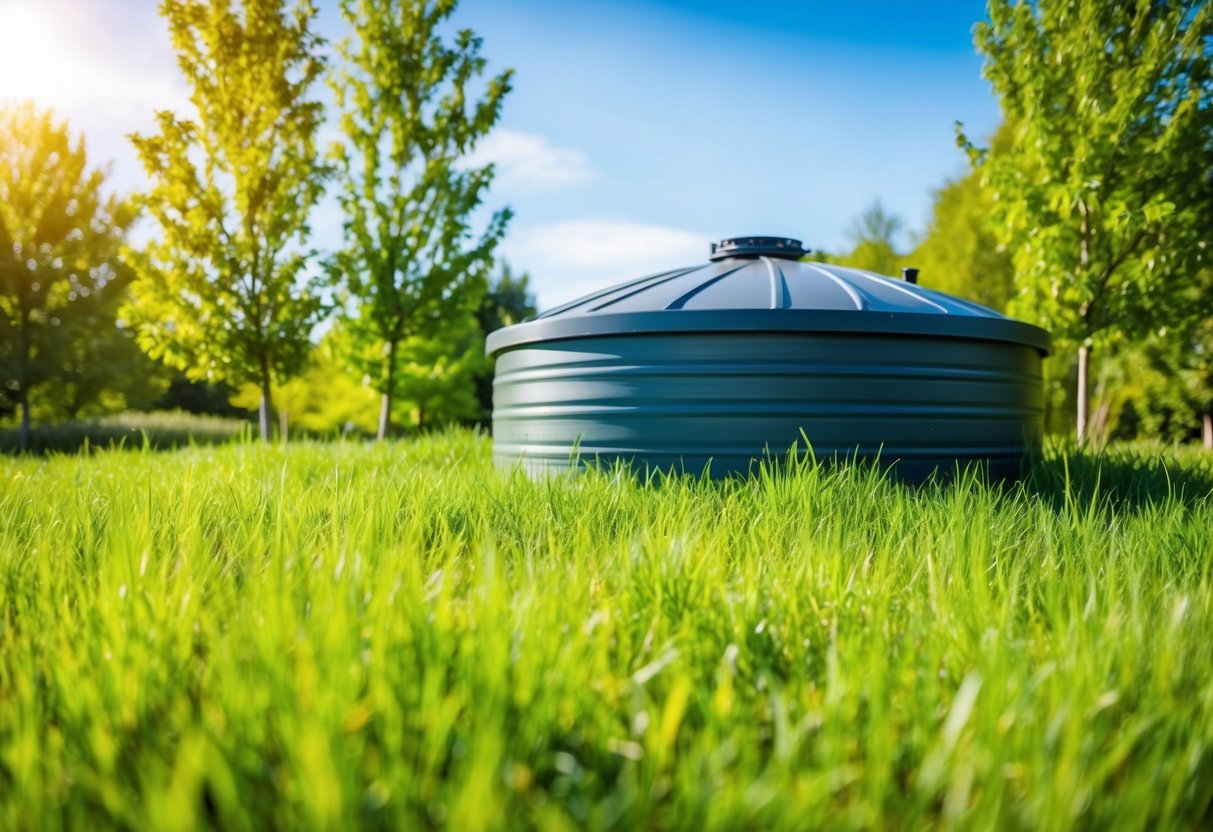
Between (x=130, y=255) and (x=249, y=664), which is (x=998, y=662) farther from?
(x=130, y=255)

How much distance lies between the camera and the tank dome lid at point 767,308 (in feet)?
14.2

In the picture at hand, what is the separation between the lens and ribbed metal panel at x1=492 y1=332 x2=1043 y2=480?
4.38 meters

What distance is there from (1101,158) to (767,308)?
5.75m

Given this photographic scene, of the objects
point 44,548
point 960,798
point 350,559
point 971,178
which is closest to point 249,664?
point 350,559

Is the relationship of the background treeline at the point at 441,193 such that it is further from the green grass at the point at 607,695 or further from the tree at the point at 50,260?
the green grass at the point at 607,695

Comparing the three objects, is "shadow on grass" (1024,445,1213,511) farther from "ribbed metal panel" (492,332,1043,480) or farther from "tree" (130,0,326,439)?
"tree" (130,0,326,439)

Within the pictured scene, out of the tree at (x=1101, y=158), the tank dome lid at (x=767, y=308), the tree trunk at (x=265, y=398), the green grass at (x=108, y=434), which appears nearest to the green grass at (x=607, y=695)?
the tank dome lid at (x=767, y=308)

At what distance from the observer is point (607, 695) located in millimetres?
1581

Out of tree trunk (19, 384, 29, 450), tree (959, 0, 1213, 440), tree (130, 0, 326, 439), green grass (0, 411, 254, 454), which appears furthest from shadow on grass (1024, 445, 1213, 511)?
tree trunk (19, 384, 29, 450)

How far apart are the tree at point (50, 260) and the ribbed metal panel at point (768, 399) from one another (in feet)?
53.8

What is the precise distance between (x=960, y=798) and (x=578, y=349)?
12.3 ft

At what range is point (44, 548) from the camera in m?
2.30

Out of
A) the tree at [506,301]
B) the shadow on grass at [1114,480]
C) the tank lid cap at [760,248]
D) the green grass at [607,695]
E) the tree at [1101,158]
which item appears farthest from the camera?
the tree at [506,301]

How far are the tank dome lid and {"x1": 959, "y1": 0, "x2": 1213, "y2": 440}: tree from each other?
377 centimetres
